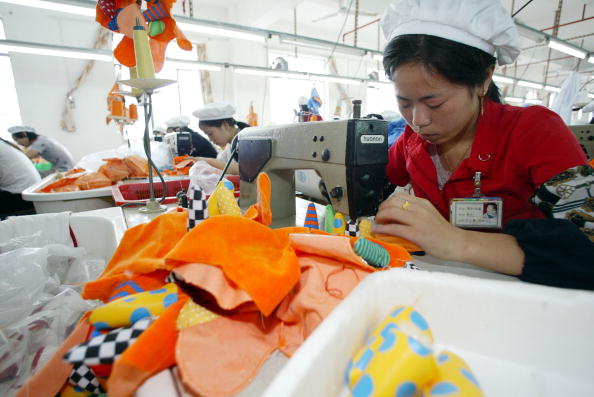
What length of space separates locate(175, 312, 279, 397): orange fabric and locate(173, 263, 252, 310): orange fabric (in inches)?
1.5

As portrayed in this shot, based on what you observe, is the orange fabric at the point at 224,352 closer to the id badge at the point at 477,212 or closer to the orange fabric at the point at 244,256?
the orange fabric at the point at 244,256

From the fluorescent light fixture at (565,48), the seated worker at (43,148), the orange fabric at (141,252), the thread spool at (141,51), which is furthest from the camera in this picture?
the seated worker at (43,148)

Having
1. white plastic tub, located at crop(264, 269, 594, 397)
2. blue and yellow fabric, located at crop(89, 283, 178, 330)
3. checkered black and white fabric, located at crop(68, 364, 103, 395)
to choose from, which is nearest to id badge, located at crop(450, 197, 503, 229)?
white plastic tub, located at crop(264, 269, 594, 397)

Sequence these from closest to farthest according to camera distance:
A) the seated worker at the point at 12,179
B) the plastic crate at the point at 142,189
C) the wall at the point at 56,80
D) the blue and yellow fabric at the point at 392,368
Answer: the blue and yellow fabric at the point at 392,368
the plastic crate at the point at 142,189
the seated worker at the point at 12,179
the wall at the point at 56,80

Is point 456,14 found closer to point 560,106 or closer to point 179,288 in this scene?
point 179,288

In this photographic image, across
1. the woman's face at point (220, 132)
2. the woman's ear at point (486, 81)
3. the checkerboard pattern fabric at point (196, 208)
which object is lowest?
the checkerboard pattern fabric at point (196, 208)

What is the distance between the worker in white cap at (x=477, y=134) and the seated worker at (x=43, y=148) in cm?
548

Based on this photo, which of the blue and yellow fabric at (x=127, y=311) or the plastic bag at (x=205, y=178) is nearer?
the blue and yellow fabric at (x=127, y=311)

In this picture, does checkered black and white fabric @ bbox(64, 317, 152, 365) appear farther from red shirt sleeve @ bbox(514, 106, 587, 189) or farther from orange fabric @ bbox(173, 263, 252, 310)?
red shirt sleeve @ bbox(514, 106, 587, 189)

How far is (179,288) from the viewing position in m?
0.46

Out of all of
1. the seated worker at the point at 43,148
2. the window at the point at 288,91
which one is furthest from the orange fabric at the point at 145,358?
the window at the point at 288,91

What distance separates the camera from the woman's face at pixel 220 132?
9.96 feet

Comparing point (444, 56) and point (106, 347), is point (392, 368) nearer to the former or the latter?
point (106, 347)

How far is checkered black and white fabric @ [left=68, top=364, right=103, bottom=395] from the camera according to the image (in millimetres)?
430
